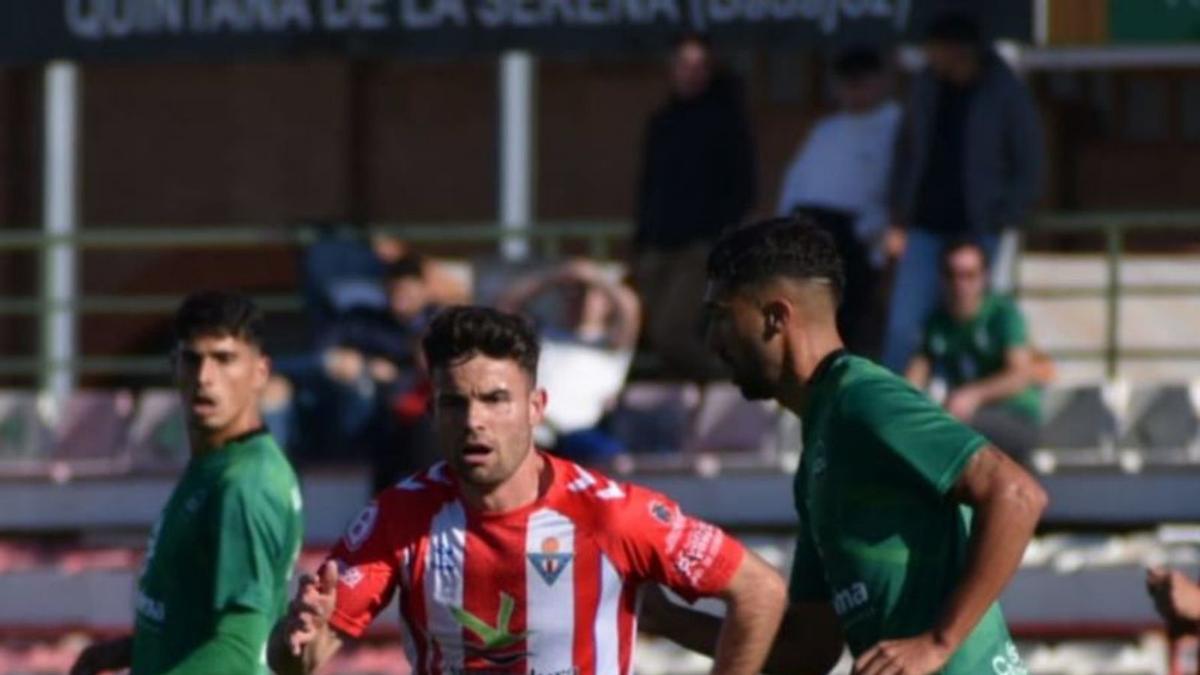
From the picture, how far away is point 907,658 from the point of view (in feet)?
20.0

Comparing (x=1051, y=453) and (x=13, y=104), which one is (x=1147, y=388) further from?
(x=13, y=104)

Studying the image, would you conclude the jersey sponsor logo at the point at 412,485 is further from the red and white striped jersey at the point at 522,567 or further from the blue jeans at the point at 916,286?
the blue jeans at the point at 916,286

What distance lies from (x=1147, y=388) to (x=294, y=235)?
3.71m

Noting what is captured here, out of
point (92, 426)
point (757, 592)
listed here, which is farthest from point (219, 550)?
point (92, 426)

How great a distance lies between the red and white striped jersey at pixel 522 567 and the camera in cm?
665

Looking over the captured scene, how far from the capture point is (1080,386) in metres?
13.4

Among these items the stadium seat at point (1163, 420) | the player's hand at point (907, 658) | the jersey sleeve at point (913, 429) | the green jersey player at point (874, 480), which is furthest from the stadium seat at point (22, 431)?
the player's hand at point (907, 658)

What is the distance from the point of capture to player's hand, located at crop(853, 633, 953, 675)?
239 inches

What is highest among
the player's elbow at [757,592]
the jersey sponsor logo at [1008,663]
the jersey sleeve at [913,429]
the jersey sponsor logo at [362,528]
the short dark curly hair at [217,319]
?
the jersey sleeve at [913,429]

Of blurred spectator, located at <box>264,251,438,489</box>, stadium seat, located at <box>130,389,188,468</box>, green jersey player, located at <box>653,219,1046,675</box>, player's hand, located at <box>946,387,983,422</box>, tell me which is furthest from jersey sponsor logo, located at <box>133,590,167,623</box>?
stadium seat, located at <box>130,389,188,468</box>

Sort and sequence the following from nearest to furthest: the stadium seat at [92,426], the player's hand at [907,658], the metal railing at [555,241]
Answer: the player's hand at [907,658]
the metal railing at [555,241]
the stadium seat at [92,426]

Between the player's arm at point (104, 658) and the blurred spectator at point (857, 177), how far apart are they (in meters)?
5.17

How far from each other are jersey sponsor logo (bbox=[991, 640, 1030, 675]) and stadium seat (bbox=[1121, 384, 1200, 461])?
7.01 metres

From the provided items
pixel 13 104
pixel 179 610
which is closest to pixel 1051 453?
pixel 179 610
